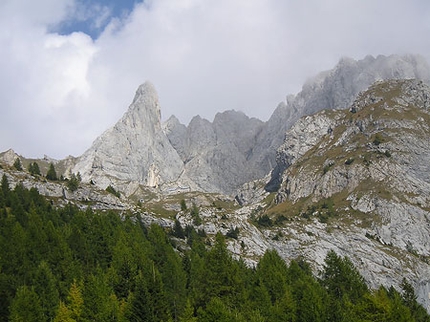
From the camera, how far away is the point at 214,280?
7425 cm

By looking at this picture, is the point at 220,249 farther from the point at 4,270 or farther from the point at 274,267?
the point at 4,270

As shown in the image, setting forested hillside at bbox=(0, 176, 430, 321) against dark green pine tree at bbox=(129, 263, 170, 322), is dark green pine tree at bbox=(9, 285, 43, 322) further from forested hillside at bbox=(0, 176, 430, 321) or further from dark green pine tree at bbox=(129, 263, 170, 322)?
dark green pine tree at bbox=(129, 263, 170, 322)

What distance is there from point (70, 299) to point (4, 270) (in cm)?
1941

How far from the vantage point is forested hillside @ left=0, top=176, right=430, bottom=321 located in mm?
63025

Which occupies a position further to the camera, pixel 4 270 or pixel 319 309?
pixel 4 270

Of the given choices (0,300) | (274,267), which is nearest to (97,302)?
(0,300)

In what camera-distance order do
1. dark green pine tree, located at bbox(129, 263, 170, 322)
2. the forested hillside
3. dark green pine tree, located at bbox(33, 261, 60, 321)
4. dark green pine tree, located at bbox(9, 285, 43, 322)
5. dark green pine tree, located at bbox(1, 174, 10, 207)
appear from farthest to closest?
dark green pine tree, located at bbox(1, 174, 10, 207), dark green pine tree, located at bbox(33, 261, 60, 321), the forested hillside, dark green pine tree, located at bbox(129, 263, 170, 322), dark green pine tree, located at bbox(9, 285, 43, 322)

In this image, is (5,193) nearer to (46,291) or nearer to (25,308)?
(46,291)

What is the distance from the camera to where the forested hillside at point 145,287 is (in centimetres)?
6303

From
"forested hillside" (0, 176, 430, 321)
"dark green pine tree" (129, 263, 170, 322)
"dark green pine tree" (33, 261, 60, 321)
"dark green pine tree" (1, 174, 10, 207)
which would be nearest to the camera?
"dark green pine tree" (129, 263, 170, 322)

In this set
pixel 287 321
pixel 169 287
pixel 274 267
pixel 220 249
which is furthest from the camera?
pixel 274 267

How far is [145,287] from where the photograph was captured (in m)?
63.4

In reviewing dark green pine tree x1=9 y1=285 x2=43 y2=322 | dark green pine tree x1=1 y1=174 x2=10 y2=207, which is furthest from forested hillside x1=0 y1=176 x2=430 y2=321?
dark green pine tree x1=1 y1=174 x2=10 y2=207

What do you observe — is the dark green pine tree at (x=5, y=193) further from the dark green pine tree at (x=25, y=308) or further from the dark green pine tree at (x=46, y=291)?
the dark green pine tree at (x=25, y=308)
